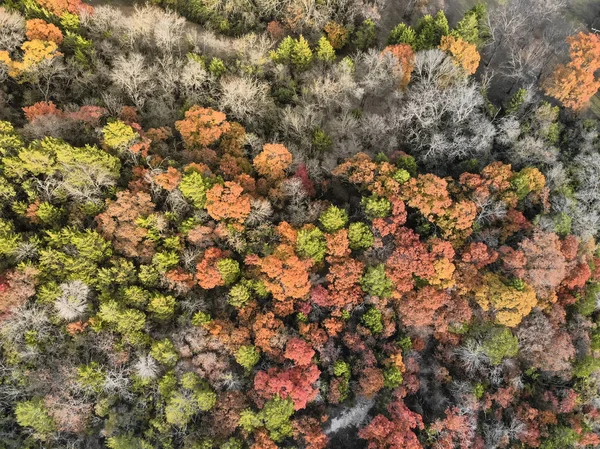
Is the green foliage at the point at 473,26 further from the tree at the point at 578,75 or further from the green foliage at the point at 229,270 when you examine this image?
the green foliage at the point at 229,270

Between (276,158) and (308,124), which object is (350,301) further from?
(308,124)

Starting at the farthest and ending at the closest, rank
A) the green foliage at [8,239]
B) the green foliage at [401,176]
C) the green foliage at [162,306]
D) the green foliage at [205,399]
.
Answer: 1. the green foliage at [401,176]
2. the green foliage at [162,306]
3. the green foliage at [8,239]
4. the green foliage at [205,399]

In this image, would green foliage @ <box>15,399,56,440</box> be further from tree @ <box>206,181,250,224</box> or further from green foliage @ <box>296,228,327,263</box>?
green foliage @ <box>296,228,327,263</box>

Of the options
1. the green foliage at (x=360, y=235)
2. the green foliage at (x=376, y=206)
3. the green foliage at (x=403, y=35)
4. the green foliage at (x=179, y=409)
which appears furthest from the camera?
the green foliage at (x=403, y=35)

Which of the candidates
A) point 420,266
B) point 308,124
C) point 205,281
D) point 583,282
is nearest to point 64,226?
point 205,281

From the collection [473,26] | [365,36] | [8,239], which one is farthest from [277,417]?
[473,26]

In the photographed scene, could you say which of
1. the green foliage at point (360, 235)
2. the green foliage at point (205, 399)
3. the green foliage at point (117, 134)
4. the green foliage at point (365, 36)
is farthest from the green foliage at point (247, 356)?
the green foliage at point (365, 36)

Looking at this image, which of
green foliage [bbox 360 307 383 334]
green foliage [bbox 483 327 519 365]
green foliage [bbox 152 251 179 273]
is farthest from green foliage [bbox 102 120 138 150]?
green foliage [bbox 483 327 519 365]
